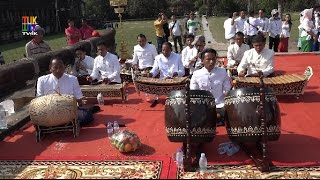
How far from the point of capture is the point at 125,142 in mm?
5375

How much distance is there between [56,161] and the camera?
528 cm

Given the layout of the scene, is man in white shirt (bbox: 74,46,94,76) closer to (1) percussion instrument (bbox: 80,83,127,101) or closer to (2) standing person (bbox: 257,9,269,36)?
(1) percussion instrument (bbox: 80,83,127,101)

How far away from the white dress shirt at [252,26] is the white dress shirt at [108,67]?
6.22 metres

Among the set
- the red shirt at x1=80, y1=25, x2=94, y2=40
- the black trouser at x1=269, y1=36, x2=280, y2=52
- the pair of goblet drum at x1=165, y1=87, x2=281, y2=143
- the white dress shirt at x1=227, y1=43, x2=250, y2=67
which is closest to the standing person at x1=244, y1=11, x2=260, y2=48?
the black trouser at x1=269, y1=36, x2=280, y2=52

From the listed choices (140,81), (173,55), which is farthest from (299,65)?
(140,81)

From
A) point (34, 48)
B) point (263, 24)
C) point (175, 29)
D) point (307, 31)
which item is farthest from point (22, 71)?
point (307, 31)

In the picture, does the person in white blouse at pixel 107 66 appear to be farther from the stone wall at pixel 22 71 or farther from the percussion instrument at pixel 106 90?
the stone wall at pixel 22 71

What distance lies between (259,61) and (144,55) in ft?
9.35

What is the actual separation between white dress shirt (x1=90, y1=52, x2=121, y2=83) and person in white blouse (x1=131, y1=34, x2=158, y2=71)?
0.98m

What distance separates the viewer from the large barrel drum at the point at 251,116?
488cm

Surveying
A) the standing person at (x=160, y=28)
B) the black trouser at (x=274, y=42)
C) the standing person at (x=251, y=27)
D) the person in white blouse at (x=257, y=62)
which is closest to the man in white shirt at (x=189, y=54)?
the person in white blouse at (x=257, y=62)

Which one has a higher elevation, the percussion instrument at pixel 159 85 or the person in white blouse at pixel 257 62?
the person in white blouse at pixel 257 62

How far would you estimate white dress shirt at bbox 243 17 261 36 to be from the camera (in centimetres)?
1345

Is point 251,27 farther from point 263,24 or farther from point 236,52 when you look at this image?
point 236,52
